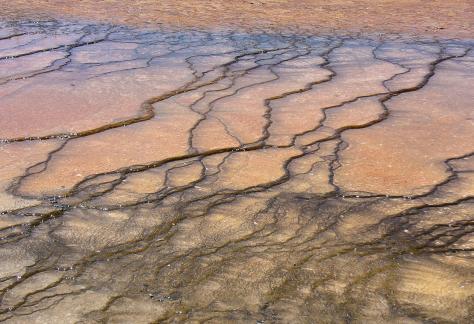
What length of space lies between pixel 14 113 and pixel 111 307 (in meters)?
2.12

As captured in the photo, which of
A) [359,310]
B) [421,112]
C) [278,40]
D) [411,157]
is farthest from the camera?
[278,40]

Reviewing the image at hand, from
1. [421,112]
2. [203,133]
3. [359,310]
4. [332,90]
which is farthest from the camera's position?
[332,90]

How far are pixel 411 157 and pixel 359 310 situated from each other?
1316 mm

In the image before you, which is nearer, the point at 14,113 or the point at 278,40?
the point at 14,113

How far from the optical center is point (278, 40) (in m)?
5.98

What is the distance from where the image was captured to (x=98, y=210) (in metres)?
2.85

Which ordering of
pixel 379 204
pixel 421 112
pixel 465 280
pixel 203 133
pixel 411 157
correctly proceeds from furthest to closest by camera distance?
pixel 421 112 → pixel 203 133 → pixel 411 157 → pixel 379 204 → pixel 465 280

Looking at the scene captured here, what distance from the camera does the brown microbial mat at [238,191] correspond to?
228 cm

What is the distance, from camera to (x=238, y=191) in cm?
301

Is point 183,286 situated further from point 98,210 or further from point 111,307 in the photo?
point 98,210

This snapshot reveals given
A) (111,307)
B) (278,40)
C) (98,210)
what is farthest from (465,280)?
(278,40)

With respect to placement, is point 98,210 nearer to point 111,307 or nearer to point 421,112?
point 111,307

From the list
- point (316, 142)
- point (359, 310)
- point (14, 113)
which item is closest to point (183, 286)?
point (359, 310)

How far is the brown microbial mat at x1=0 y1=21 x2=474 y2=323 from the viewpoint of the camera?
2279 mm
